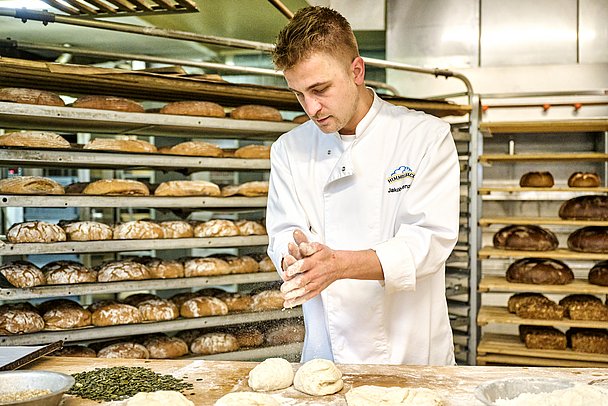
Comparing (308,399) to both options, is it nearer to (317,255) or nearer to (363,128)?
(317,255)

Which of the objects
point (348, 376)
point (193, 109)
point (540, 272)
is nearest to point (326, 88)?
point (348, 376)

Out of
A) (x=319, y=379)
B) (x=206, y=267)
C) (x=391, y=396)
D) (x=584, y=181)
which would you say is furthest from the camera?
(x=584, y=181)

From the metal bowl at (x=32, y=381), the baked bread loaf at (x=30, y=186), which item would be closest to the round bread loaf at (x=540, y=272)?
the baked bread loaf at (x=30, y=186)

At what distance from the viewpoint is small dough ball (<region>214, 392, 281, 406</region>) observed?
1.52m

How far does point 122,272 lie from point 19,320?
1.61 ft

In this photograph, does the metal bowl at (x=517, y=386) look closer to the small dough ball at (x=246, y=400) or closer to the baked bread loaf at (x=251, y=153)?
the small dough ball at (x=246, y=400)

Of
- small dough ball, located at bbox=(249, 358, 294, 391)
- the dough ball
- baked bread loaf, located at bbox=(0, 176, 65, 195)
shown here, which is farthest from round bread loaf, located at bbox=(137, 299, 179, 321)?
the dough ball

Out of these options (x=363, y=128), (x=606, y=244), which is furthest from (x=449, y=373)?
(x=606, y=244)

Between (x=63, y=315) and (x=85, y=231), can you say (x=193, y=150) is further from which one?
(x=63, y=315)

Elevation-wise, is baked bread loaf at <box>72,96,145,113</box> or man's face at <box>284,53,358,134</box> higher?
baked bread loaf at <box>72,96,145,113</box>

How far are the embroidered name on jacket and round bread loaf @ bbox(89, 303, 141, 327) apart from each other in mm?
1604

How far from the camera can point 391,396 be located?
1.55 m

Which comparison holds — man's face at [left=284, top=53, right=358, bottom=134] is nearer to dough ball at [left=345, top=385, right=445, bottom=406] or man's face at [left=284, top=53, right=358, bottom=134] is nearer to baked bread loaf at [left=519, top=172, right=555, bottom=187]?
dough ball at [left=345, top=385, right=445, bottom=406]

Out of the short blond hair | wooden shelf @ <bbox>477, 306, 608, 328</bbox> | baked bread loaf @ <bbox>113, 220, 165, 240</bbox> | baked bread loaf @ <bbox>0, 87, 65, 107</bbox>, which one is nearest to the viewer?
the short blond hair
